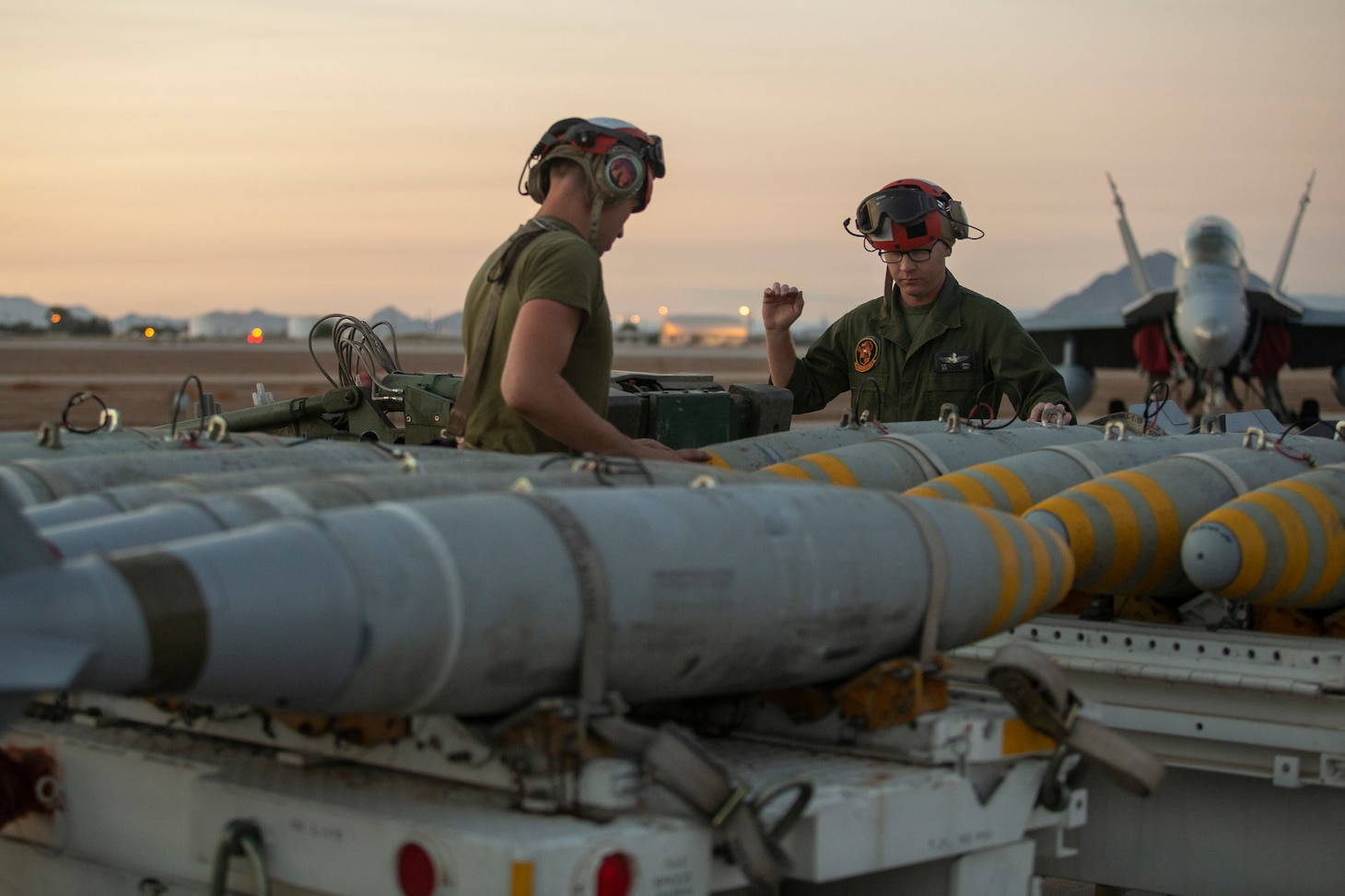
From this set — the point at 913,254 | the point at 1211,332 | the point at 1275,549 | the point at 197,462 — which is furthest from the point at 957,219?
the point at 1211,332

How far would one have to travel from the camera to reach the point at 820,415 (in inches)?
1468

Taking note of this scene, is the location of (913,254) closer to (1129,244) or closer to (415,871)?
(415,871)

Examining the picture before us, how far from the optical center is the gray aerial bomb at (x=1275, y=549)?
14.6 feet

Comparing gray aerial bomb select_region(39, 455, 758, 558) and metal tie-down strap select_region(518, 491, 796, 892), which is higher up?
gray aerial bomb select_region(39, 455, 758, 558)

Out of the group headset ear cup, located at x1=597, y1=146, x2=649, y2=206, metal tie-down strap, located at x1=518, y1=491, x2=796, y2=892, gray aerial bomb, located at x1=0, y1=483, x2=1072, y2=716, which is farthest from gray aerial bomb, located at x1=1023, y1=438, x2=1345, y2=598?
metal tie-down strap, located at x1=518, y1=491, x2=796, y2=892

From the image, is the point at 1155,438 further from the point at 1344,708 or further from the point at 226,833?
the point at 226,833

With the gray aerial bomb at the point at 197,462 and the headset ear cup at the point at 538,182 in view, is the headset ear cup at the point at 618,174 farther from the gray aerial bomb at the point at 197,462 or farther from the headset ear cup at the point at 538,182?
the gray aerial bomb at the point at 197,462

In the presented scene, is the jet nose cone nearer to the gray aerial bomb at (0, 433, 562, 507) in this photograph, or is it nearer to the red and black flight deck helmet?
the red and black flight deck helmet

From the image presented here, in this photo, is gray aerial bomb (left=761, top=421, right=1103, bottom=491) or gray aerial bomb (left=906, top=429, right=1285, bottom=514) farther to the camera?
gray aerial bomb (left=761, top=421, right=1103, bottom=491)

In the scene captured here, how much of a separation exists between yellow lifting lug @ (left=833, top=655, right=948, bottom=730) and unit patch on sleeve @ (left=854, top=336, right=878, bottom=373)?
454cm

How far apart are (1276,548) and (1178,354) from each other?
82.0ft

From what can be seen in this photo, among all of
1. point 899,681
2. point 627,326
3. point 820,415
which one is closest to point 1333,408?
point 820,415

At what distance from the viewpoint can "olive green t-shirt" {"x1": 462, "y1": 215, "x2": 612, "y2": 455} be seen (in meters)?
4.09

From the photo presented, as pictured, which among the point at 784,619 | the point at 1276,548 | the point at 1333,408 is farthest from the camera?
the point at 1333,408
